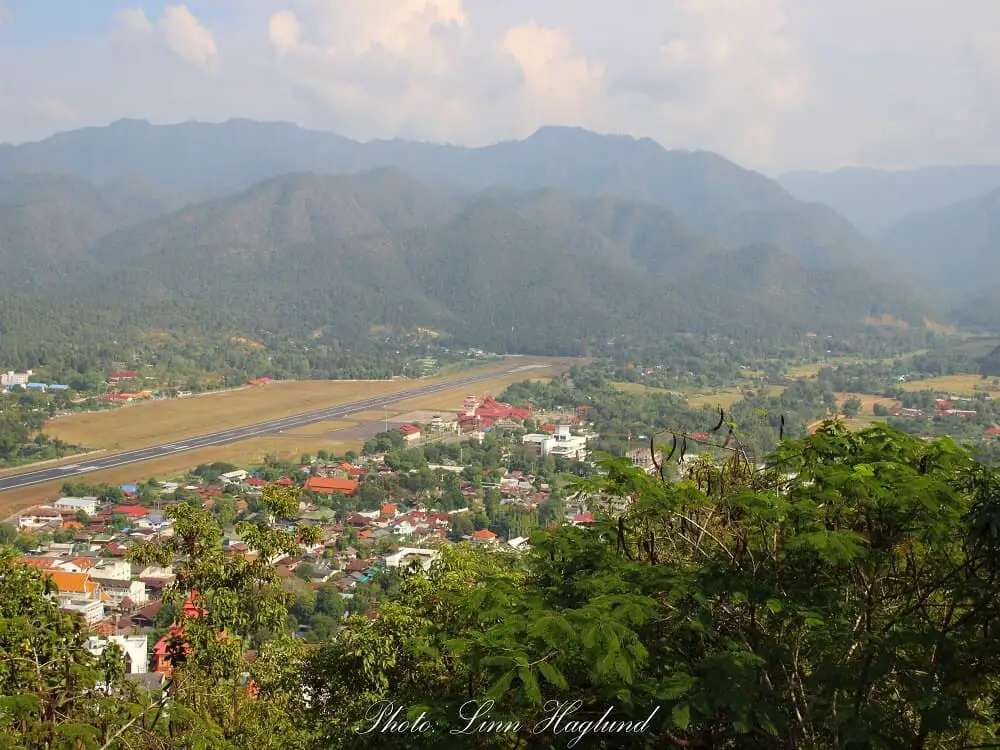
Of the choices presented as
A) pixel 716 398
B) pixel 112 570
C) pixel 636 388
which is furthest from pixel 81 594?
pixel 636 388

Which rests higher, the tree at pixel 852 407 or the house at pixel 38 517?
the house at pixel 38 517

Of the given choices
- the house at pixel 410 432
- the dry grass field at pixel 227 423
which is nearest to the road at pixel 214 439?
the dry grass field at pixel 227 423

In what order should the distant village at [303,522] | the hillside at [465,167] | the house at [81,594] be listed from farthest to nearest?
1. the hillside at [465,167]
2. the distant village at [303,522]
3. the house at [81,594]

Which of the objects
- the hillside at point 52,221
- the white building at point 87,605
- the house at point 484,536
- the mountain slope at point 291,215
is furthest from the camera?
the mountain slope at point 291,215

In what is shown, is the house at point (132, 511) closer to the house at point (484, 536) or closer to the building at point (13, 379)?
the house at point (484, 536)

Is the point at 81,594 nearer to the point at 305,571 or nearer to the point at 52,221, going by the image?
the point at 305,571

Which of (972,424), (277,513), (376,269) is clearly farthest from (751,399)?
(376,269)
